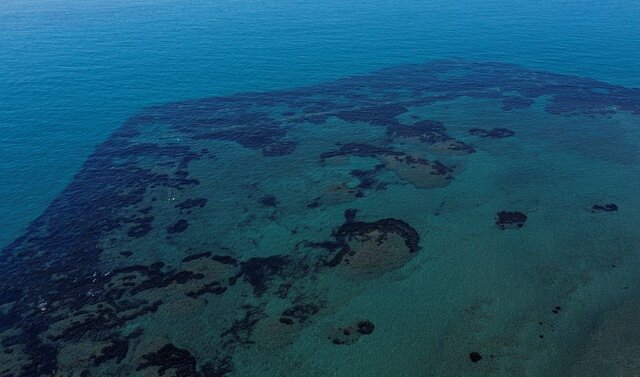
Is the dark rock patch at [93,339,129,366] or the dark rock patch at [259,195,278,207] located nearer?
the dark rock patch at [93,339,129,366]

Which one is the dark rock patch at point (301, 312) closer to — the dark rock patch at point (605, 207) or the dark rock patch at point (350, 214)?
the dark rock patch at point (350, 214)

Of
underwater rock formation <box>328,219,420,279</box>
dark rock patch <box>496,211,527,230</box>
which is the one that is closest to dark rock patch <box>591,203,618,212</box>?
dark rock patch <box>496,211,527,230</box>

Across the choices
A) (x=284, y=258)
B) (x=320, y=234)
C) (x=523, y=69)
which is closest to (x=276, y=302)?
(x=284, y=258)

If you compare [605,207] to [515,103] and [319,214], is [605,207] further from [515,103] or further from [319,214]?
[515,103]

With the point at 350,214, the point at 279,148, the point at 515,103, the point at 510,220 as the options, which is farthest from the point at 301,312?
the point at 515,103

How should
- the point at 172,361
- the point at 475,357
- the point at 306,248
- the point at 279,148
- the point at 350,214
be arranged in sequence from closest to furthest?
1. the point at 475,357
2. the point at 172,361
3. the point at 306,248
4. the point at 350,214
5. the point at 279,148

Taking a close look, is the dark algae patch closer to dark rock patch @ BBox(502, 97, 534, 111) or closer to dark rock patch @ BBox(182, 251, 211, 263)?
dark rock patch @ BBox(182, 251, 211, 263)
